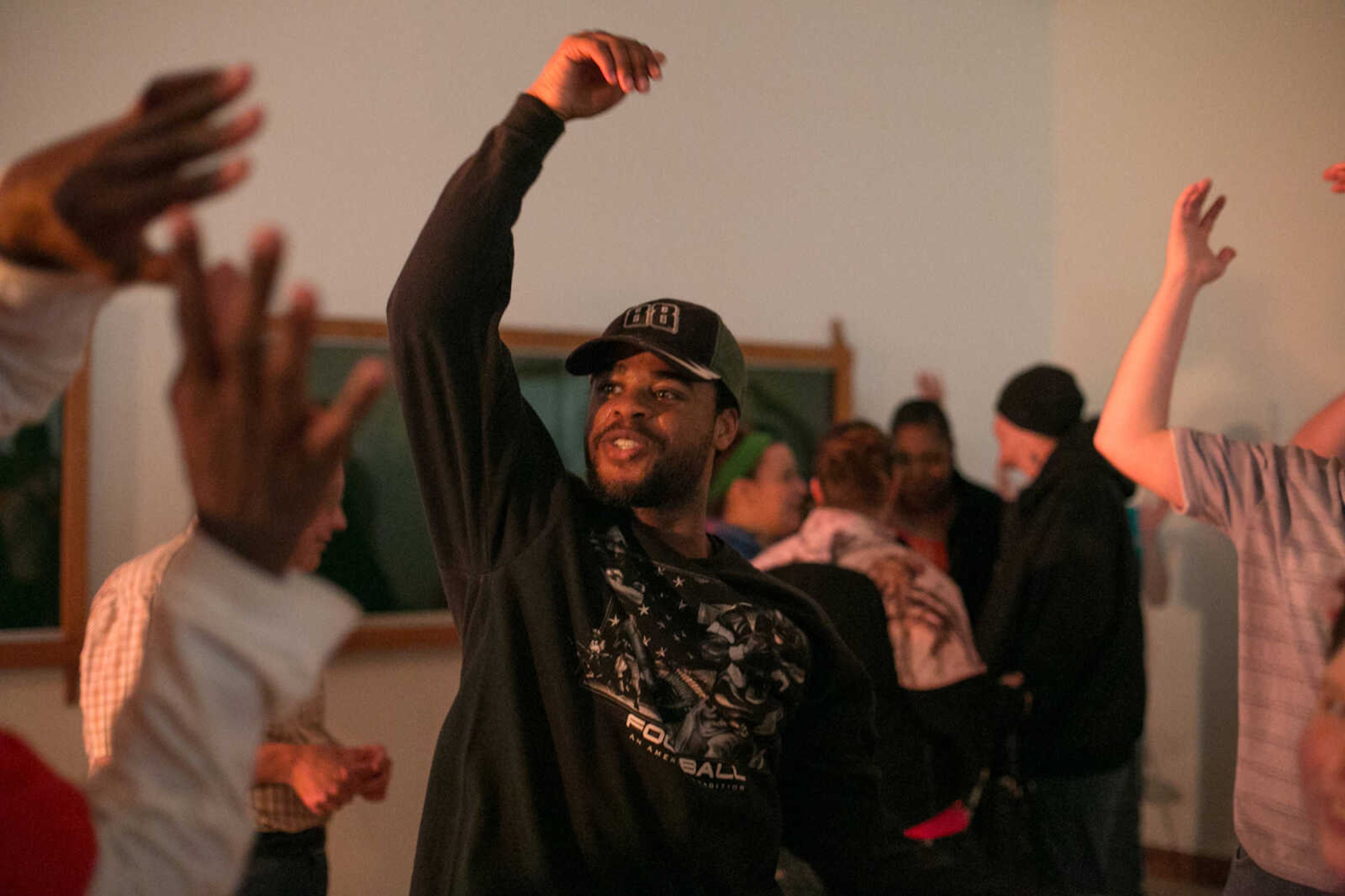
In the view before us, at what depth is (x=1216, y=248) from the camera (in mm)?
3943

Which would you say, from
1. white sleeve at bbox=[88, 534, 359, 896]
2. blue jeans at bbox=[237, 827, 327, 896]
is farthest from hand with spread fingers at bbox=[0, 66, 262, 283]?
blue jeans at bbox=[237, 827, 327, 896]

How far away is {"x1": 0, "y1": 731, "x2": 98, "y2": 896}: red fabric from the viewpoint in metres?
0.64

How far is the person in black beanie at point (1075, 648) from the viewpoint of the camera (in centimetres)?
284

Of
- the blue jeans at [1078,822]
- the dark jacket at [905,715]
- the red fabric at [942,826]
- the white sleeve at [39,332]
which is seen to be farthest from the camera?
the blue jeans at [1078,822]

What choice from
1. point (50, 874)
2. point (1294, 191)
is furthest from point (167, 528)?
point (1294, 191)

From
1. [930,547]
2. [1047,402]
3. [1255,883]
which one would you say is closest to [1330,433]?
[1255,883]

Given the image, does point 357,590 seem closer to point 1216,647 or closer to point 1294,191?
point 1216,647

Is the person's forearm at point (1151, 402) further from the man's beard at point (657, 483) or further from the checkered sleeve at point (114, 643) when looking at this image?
the checkered sleeve at point (114, 643)

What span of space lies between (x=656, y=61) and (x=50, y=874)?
Result: 112 centimetres

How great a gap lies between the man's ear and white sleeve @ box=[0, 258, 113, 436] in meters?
1.07

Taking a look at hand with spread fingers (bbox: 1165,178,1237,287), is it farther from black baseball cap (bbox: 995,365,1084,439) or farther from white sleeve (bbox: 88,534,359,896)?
white sleeve (bbox: 88,534,359,896)

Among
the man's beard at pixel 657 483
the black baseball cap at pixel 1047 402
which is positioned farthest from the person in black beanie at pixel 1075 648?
the man's beard at pixel 657 483

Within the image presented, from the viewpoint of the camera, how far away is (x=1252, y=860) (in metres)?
1.56

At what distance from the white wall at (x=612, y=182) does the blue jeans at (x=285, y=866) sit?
130 centimetres
